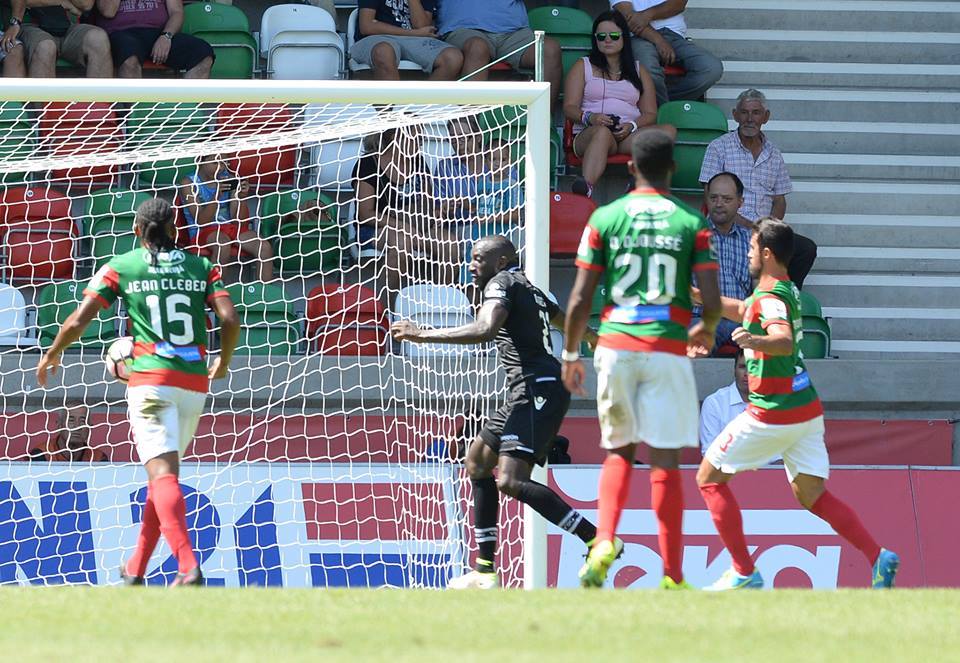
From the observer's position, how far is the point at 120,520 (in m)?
9.56

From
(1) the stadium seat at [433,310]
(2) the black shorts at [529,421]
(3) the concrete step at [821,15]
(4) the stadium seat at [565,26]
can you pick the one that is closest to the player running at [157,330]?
(2) the black shorts at [529,421]

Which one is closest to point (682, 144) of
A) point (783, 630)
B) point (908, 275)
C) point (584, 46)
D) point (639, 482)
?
point (584, 46)

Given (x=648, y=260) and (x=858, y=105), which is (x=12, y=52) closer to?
(x=648, y=260)

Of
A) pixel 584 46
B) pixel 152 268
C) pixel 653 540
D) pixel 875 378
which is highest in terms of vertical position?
pixel 584 46

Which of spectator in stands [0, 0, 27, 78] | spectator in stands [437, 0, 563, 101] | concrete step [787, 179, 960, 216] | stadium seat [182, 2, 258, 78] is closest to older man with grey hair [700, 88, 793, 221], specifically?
concrete step [787, 179, 960, 216]

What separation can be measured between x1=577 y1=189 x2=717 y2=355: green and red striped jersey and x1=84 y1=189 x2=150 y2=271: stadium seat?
5727mm

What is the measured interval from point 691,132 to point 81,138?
541 cm

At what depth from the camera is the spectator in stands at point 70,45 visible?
1202 centimetres

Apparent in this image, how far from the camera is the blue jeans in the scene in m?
13.4

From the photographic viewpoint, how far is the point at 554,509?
25.3 feet

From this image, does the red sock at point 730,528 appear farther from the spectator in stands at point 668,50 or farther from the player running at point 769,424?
the spectator in stands at point 668,50

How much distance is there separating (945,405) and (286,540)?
17.7ft

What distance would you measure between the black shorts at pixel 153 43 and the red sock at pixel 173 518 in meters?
6.38

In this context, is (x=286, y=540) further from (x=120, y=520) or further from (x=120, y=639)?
(x=120, y=639)
